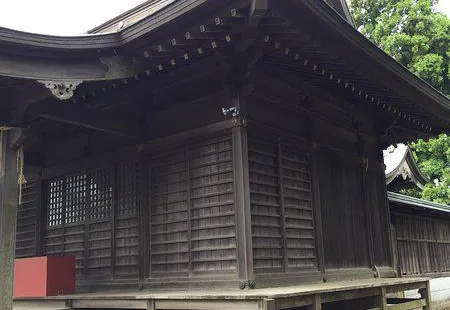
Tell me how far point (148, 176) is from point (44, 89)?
222 cm

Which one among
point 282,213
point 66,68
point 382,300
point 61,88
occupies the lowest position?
point 382,300

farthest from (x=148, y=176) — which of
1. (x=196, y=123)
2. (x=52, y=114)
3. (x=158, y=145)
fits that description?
(x=52, y=114)

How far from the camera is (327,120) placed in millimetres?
8555

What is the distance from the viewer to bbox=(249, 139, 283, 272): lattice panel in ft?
21.5

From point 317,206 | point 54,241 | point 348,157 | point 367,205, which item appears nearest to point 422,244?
point 367,205

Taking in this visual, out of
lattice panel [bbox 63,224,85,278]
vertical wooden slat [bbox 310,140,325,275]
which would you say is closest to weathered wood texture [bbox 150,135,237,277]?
lattice panel [bbox 63,224,85,278]

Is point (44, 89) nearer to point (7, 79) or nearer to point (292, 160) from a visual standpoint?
point (7, 79)

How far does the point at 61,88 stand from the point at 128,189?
2566mm

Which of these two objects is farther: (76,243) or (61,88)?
(76,243)

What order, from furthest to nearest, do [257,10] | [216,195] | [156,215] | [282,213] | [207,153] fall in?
[156,215] → [282,213] → [207,153] → [216,195] → [257,10]

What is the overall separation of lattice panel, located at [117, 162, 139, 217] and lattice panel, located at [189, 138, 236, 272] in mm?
A: 1164

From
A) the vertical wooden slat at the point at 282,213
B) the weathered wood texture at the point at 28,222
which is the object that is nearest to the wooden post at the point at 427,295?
the vertical wooden slat at the point at 282,213

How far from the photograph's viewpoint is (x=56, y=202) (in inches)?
352

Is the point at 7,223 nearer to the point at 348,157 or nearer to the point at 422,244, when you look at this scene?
the point at 348,157
